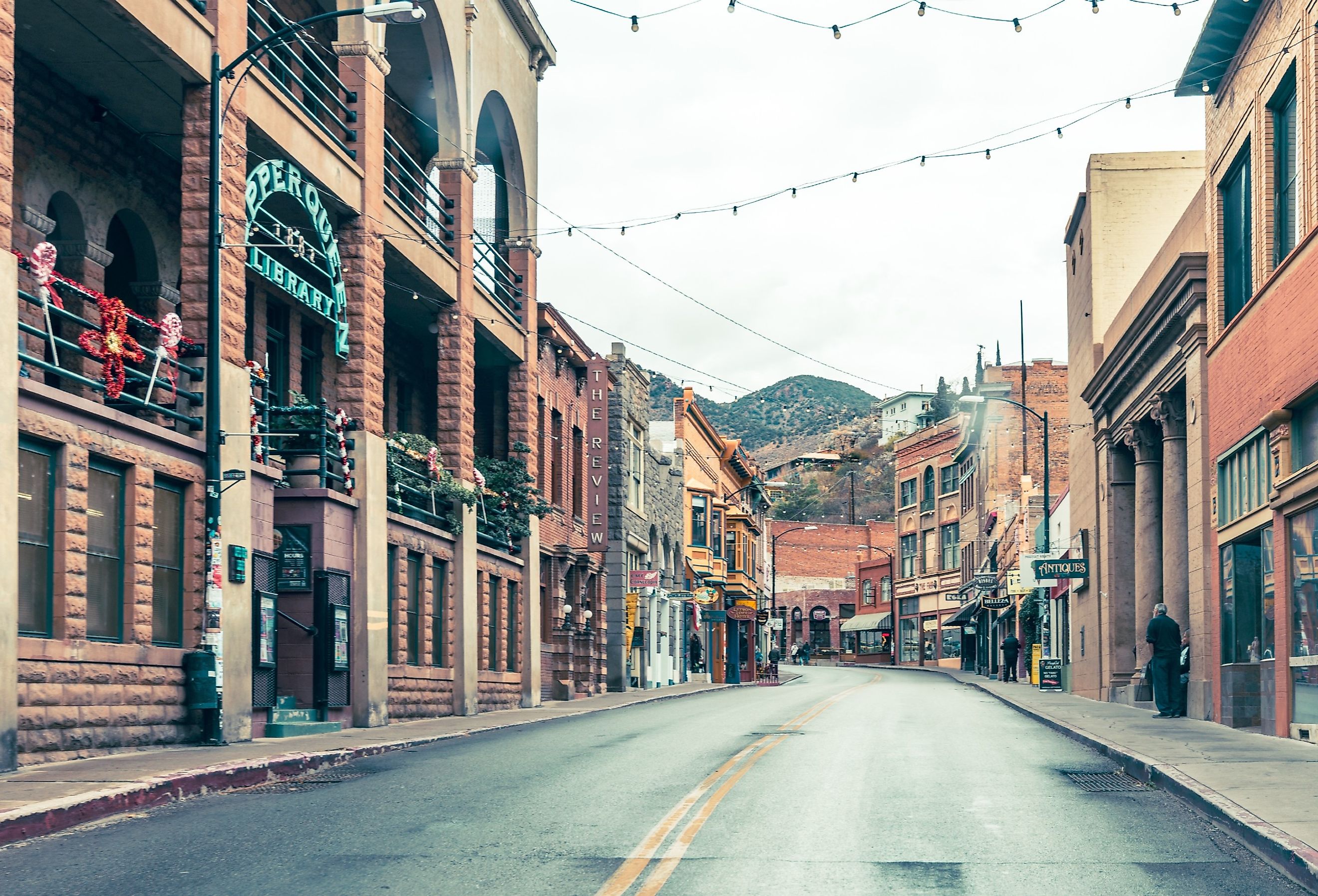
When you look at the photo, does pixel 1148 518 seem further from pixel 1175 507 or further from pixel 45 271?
pixel 45 271

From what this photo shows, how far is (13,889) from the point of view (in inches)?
325

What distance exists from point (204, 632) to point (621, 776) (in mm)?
6274

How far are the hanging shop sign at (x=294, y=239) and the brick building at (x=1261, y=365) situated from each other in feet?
42.6

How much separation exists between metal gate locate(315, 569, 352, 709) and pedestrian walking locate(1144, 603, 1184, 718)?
1273cm

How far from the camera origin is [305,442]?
23.6 m

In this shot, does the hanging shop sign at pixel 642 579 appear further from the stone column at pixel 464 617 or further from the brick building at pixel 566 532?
the stone column at pixel 464 617

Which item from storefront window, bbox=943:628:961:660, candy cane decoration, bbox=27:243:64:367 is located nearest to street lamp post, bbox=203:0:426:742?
candy cane decoration, bbox=27:243:64:367

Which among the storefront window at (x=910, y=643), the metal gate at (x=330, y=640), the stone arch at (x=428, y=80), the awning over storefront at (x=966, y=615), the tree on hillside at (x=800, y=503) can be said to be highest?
the stone arch at (x=428, y=80)

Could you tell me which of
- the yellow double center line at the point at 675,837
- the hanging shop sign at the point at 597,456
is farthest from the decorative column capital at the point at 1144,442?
the hanging shop sign at the point at 597,456

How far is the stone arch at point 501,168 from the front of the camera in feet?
111

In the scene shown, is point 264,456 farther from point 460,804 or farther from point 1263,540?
point 1263,540

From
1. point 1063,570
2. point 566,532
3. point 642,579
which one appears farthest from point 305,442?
point 642,579

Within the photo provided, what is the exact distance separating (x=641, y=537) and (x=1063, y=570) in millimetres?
19863

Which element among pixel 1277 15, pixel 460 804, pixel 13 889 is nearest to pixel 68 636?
pixel 460 804
